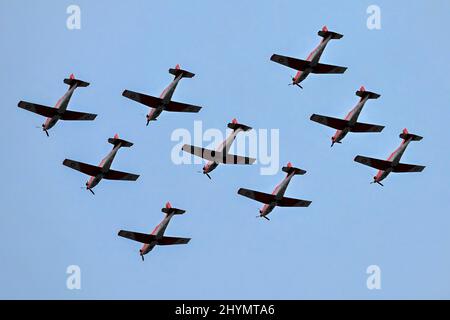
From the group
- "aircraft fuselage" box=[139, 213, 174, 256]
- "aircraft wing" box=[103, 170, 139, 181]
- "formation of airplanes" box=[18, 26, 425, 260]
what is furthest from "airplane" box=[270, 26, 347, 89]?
"aircraft wing" box=[103, 170, 139, 181]

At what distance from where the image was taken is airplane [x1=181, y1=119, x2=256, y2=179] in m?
101

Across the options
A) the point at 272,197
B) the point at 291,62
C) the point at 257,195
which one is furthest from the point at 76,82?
the point at 272,197

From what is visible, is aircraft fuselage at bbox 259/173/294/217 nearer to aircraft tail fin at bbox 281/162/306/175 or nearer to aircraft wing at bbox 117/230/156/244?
aircraft tail fin at bbox 281/162/306/175

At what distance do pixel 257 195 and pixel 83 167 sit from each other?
543 inches

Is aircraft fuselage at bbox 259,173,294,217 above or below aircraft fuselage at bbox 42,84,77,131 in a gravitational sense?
below

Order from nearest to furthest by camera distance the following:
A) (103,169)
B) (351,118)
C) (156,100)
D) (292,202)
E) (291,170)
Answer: (291,170) → (351,118) → (103,169) → (156,100) → (292,202)

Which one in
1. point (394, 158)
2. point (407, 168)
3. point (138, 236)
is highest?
point (394, 158)

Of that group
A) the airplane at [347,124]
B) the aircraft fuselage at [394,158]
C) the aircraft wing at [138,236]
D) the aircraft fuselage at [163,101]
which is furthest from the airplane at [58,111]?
the aircraft fuselage at [394,158]

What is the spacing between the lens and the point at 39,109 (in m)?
103

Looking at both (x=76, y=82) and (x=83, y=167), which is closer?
(x=76, y=82)

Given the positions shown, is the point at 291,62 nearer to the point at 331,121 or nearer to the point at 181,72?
the point at 331,121

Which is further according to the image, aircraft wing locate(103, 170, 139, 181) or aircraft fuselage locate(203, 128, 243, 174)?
aircraft wing locate(103, 170, 139, 181)

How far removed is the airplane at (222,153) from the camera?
100812mm
